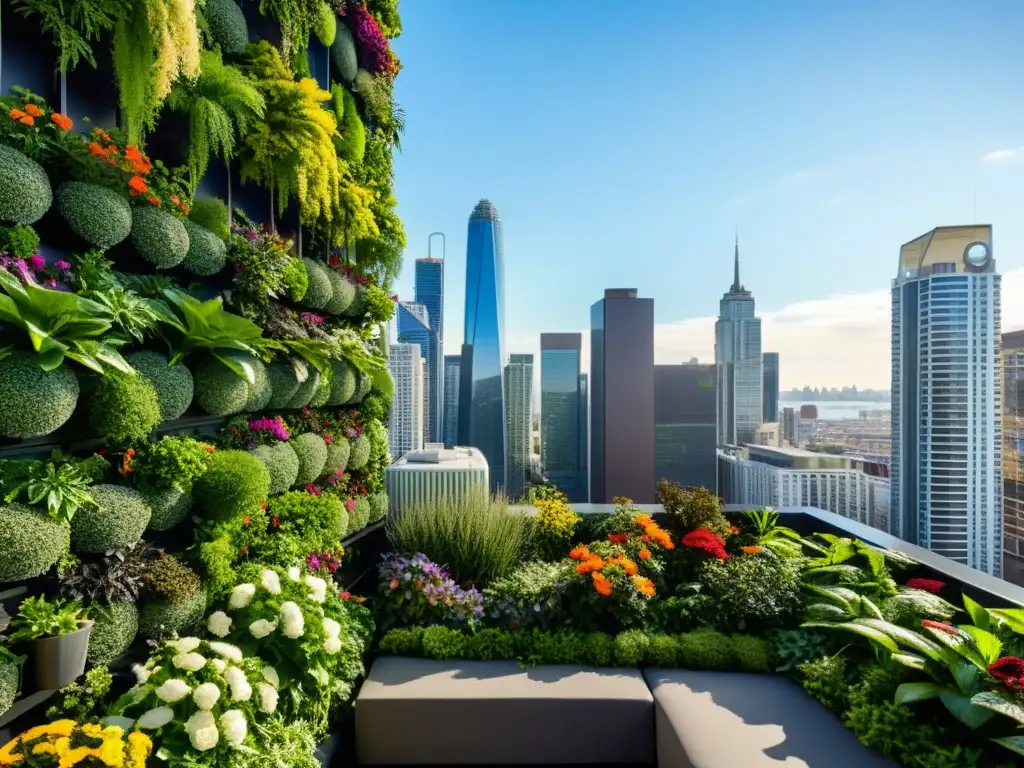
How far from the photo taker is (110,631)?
1782 mm

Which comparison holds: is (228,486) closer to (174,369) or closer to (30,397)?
(174,369)

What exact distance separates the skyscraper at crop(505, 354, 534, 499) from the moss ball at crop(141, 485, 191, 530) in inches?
292

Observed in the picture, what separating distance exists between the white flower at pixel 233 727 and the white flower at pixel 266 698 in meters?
0.19

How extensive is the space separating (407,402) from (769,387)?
5641 mm

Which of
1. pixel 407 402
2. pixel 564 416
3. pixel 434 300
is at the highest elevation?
pixel 434 300

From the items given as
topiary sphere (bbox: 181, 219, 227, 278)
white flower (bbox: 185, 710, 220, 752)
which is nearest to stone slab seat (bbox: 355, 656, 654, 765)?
white flower (bbox: 185, 710, 220, 752)

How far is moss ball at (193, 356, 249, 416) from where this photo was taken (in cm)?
226

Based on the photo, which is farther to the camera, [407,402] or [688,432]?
[688,432]

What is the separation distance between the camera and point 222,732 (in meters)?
1.74

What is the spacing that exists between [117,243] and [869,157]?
547 cm

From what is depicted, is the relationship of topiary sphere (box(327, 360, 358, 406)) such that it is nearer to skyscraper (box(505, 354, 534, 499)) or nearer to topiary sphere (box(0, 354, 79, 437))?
topiary sphere (box(0, 354, 79, 437))

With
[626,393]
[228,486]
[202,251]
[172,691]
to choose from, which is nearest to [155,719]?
[172,691]

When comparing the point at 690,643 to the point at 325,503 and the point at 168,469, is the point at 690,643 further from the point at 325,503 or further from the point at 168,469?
the point at 168,469

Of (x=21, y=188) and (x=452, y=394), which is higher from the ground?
(x=21, y=188)
